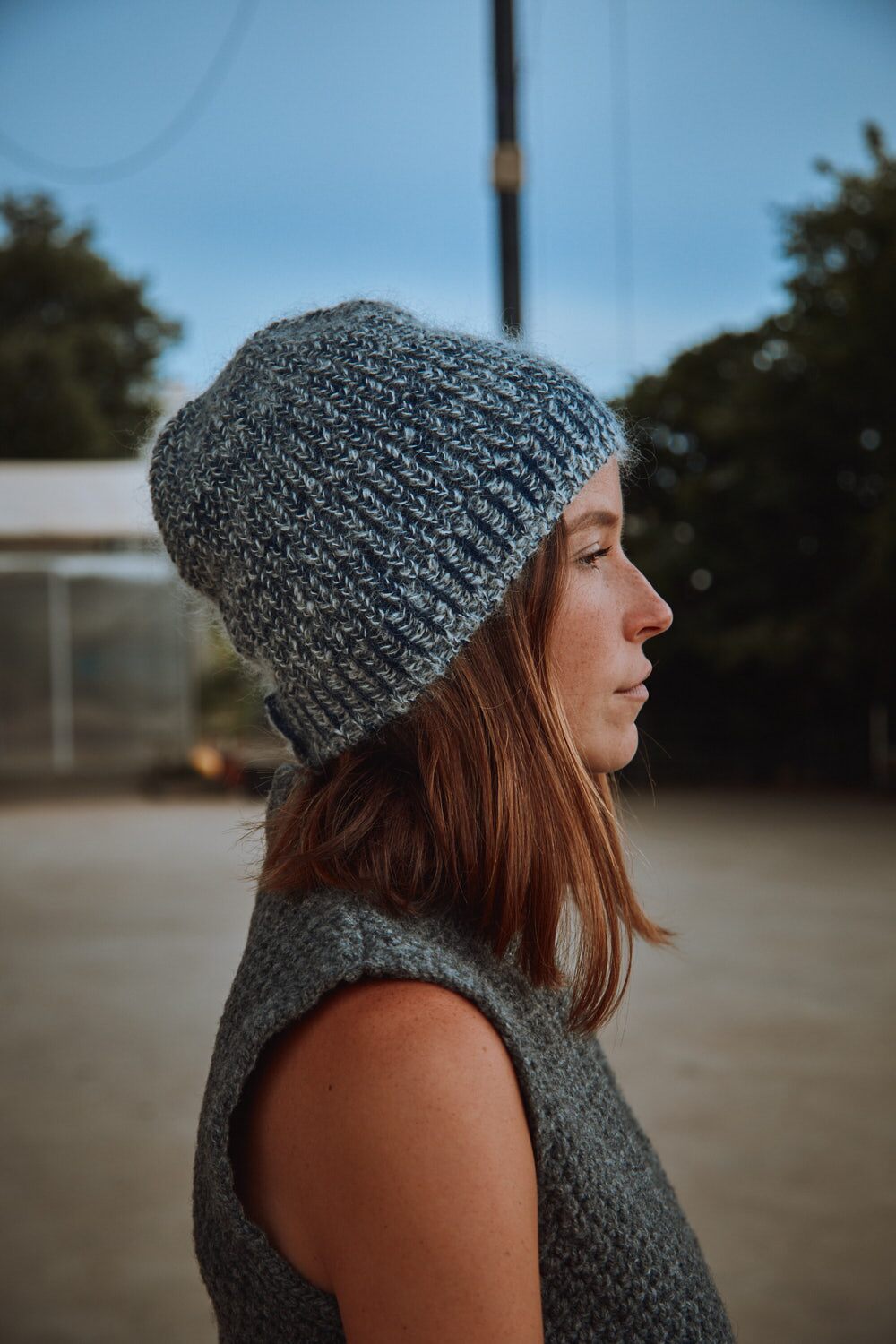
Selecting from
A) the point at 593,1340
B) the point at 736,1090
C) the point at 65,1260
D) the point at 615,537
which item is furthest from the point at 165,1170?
the point at 615,537

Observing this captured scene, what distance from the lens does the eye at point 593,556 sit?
46.9 inches

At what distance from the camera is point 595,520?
1.19 m

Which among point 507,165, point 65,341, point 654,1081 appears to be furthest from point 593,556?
point 65,341

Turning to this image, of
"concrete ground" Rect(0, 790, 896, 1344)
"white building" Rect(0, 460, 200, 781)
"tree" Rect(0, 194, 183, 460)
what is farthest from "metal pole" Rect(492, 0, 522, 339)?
"tree" Rect(0, 194, 183, 460)

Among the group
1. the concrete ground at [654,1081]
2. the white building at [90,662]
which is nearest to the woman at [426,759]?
the concrete ground at [654,1081]

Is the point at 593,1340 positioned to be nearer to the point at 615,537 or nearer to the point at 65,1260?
the point at 615,537

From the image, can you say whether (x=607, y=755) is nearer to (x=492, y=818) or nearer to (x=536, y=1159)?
Result: (x=492, y=818)

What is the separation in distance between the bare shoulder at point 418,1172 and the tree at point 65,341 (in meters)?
24.7

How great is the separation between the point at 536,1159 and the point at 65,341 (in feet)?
87.1

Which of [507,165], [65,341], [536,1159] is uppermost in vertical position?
[65,341]

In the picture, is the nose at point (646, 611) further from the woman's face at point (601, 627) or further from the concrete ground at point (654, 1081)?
the concrete ground at point (654, 1081)

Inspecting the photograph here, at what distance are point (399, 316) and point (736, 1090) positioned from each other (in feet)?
12.1

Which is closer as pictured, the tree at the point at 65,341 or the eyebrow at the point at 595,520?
the eyebrow at the point at 595,520

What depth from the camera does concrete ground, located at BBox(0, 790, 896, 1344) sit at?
2898mm
